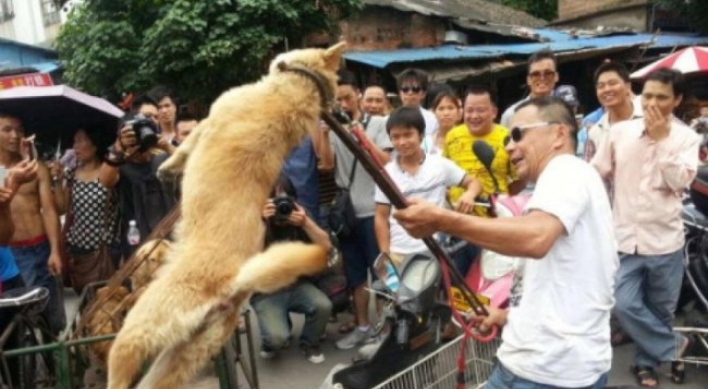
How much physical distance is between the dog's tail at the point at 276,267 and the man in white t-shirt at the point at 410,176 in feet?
7.22

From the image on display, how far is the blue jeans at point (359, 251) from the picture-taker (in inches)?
197

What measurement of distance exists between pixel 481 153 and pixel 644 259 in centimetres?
127

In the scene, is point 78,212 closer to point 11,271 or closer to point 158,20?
point 11,271

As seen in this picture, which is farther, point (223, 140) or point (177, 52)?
point (177, 52)

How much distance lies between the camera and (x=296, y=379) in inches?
183

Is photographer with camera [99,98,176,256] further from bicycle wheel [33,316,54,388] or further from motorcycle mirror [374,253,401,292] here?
motorcycle mirror [374,253,401,292]

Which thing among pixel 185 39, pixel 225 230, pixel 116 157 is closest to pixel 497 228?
pixel 225 230

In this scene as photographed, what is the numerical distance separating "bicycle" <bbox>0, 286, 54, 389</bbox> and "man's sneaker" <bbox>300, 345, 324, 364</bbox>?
183cm

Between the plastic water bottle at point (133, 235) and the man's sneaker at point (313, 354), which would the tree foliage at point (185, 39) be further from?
the man's sneaker at point (313, 354)

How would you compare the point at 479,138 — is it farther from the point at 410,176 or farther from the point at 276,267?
the point at 276,267

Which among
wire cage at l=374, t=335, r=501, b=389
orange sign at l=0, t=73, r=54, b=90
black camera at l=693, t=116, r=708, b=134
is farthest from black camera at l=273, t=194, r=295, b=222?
black camera at l=693, t=116, r=708, b=134

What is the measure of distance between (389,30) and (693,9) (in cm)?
858

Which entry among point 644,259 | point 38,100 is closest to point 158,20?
point 38,100

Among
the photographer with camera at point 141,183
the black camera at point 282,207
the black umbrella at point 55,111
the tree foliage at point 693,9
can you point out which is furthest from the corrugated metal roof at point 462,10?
the black camera at point 282,207
